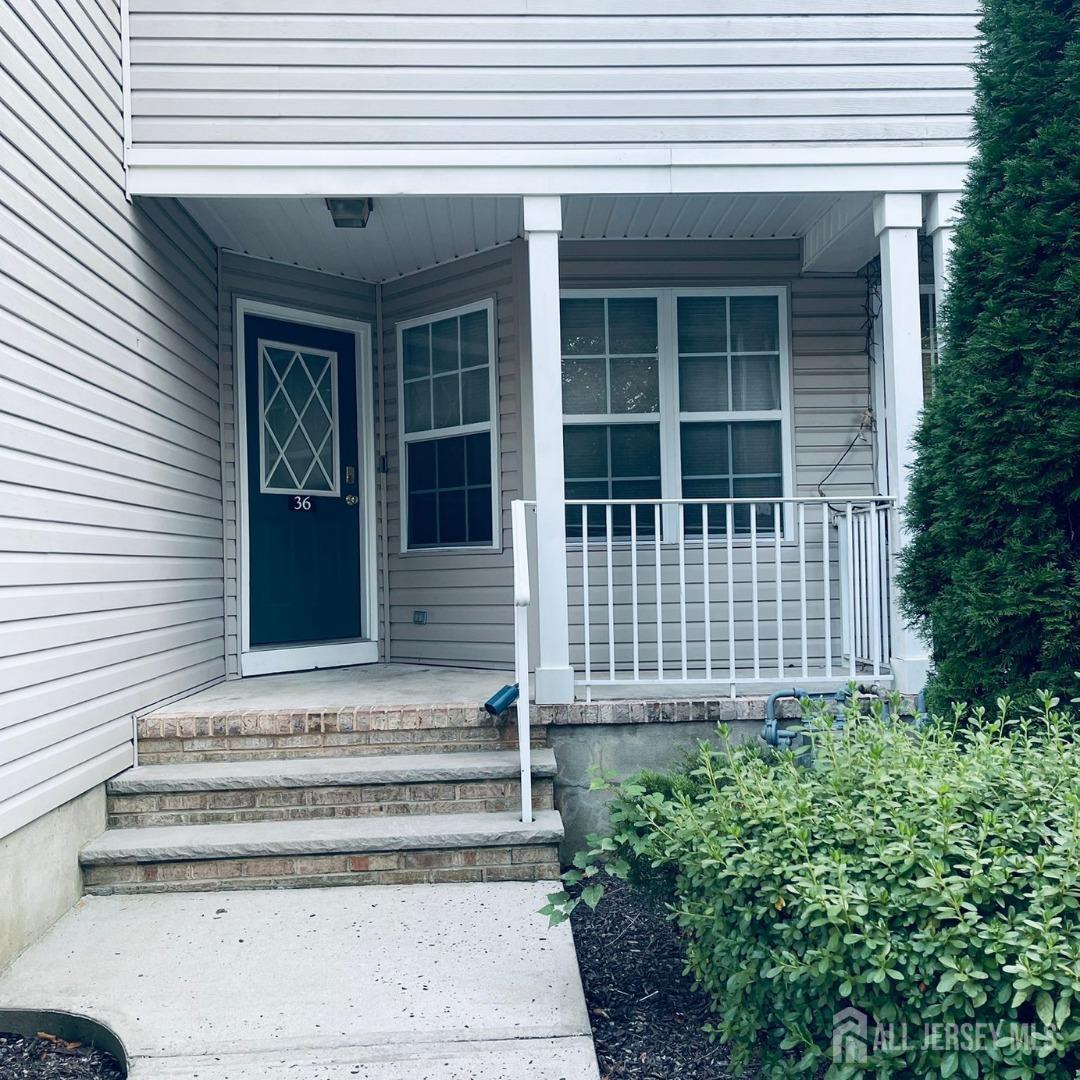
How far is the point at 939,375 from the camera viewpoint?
3191mm

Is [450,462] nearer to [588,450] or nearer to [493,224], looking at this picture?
[588,450]

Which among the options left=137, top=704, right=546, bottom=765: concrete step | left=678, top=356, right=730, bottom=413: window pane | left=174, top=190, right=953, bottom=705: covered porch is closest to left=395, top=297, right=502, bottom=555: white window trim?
left=174, top=190, right=953, bottom=705: covered porch

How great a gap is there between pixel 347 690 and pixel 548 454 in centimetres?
155

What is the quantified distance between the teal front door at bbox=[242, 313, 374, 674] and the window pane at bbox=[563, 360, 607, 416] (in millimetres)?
1352

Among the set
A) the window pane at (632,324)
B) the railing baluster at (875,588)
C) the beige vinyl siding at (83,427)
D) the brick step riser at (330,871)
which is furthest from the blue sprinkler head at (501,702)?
the window pane at (632,324)

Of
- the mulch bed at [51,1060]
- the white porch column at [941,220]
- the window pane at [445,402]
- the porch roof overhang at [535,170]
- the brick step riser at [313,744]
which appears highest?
the porch roof overhang at [535,170]

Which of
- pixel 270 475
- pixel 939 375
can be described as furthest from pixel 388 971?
pixel 270 475

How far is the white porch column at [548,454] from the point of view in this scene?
4152mm

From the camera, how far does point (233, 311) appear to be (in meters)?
5.34

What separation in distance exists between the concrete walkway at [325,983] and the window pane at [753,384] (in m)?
3.03

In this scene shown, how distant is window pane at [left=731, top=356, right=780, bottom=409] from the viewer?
539cm

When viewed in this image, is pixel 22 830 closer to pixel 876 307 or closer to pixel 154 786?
pixel 154 786

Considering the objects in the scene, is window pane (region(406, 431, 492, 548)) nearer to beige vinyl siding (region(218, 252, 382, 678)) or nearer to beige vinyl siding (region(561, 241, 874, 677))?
beige vinyl siding (region(561, 241, 874, 677))

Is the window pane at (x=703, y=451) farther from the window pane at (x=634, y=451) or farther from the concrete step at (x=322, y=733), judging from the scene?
the concrete step at (x=322, y=733)
